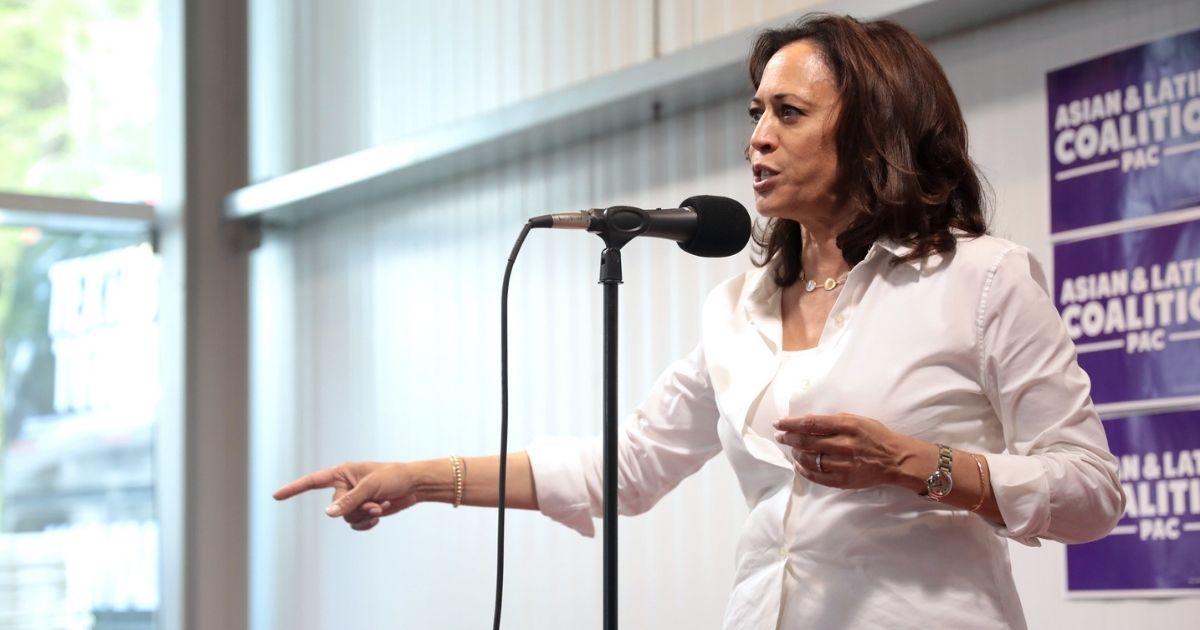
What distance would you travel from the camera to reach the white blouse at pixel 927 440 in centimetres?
175

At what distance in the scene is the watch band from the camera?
1671mm

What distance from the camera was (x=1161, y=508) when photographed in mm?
2938

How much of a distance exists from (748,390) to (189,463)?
4149 millimetres

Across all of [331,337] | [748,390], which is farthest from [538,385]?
[748,390]

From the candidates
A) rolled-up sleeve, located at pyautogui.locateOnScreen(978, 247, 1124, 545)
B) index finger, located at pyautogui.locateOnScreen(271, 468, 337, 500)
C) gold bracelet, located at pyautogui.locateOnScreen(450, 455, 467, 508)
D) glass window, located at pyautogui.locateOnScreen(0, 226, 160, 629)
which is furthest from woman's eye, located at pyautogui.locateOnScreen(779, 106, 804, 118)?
glass window, located at pyautogui.locateOnScreen(0, 226, 160, 629)

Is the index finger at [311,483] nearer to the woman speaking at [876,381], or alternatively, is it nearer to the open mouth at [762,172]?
the woman speaking at [876,381]

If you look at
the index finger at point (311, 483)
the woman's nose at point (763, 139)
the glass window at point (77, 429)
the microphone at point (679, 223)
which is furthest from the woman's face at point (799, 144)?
the glass window at point (77, 429)

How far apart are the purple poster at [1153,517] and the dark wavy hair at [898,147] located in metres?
1.16

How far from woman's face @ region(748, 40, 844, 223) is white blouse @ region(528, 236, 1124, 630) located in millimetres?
130

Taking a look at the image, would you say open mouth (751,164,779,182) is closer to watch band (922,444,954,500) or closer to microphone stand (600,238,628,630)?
microphone stand (600,238,628,630)

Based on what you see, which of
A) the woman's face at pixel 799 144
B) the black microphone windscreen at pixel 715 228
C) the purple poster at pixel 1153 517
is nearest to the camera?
the black microphone windscreen at pixel 715 228

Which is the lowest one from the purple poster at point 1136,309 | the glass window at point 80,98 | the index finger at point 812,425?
the index finger at point 812,425

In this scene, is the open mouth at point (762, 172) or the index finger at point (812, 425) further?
the open mouth at point (762, 172)

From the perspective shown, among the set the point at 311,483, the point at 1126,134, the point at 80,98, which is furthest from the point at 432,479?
the point at 80,98
